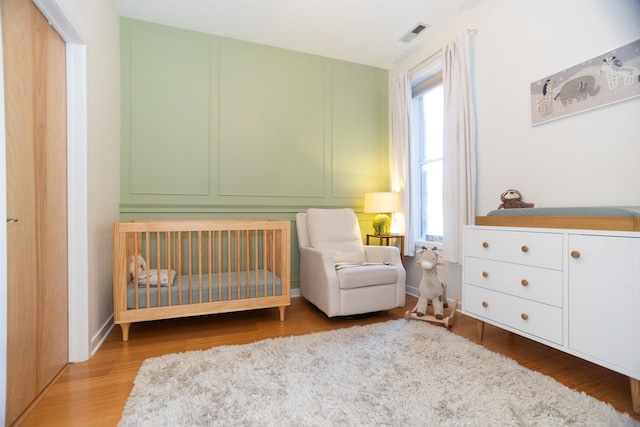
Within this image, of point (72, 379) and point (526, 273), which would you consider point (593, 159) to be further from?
point (72, 379)

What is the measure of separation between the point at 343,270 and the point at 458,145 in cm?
148

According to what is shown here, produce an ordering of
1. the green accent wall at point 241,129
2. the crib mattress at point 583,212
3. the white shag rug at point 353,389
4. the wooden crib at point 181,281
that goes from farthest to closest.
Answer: the green accent wall at point 241,129 → the wooden crib at point 181,281 → the crib mattress at point 583,212 → the white shag rug at point 353,389

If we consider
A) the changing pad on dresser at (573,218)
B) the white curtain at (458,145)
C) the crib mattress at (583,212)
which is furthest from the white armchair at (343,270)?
the crib mattress at (583,212)

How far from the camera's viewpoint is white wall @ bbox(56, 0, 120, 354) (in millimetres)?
A: 1850

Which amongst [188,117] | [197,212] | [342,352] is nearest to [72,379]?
[342,352]

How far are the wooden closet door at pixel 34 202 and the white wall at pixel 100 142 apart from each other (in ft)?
0.52

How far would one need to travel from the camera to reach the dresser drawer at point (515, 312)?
62.2 inches

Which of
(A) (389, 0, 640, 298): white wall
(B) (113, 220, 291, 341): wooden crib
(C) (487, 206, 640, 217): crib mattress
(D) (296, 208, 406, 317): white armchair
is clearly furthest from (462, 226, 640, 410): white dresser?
(B) (113, 220, 291, 341): wooden crib

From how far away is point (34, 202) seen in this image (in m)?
1.42

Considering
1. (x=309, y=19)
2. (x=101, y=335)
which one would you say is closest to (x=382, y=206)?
(x=309, y=19)

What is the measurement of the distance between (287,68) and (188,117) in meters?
1.17

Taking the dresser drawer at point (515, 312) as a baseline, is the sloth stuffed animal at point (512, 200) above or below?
above

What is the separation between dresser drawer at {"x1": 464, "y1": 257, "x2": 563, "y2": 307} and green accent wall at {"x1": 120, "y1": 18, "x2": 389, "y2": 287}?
1691mm

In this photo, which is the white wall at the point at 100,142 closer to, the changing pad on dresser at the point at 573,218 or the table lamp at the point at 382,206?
the table lamp at the point at 382,206
